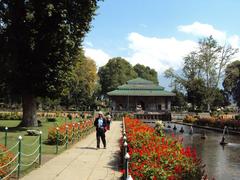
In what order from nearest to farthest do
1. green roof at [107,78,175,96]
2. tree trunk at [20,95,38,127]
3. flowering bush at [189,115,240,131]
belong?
1. tree trunk at [20,95,38,127]
2. flowering bush at [189,115,240,131]
3. green roof at [107,78,175,96]

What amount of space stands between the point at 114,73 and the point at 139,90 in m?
34.0

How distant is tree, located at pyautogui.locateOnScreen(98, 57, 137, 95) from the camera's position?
117 m

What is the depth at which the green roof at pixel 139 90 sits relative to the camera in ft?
275

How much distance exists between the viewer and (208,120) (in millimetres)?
55594

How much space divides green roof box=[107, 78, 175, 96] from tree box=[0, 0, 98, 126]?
50.7m

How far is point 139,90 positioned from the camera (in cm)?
8619

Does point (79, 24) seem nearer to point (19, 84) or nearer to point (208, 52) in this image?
point (19, 84)

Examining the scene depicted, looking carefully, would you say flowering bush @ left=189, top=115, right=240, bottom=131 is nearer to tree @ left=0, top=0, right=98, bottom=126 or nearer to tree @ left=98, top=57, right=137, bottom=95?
tree @ left=0, top=0, right=98, bottom=126

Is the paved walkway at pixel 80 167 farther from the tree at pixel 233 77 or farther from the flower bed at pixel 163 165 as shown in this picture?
the tree at pixel 233 77

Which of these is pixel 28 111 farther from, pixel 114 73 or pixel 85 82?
pixel 114 73

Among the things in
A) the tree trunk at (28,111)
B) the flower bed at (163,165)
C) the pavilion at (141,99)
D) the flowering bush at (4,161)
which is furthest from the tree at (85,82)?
the flower bed at (163,165)

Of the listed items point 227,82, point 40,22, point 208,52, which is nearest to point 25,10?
point 40,22

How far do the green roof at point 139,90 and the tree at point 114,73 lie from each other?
1078 inches

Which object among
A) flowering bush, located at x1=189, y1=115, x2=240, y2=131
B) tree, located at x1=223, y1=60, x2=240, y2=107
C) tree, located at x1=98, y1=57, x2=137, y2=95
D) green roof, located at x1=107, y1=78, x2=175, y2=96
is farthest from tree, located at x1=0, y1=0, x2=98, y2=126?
tree, located at x1=98, y1=57, x2=137, y2=95
